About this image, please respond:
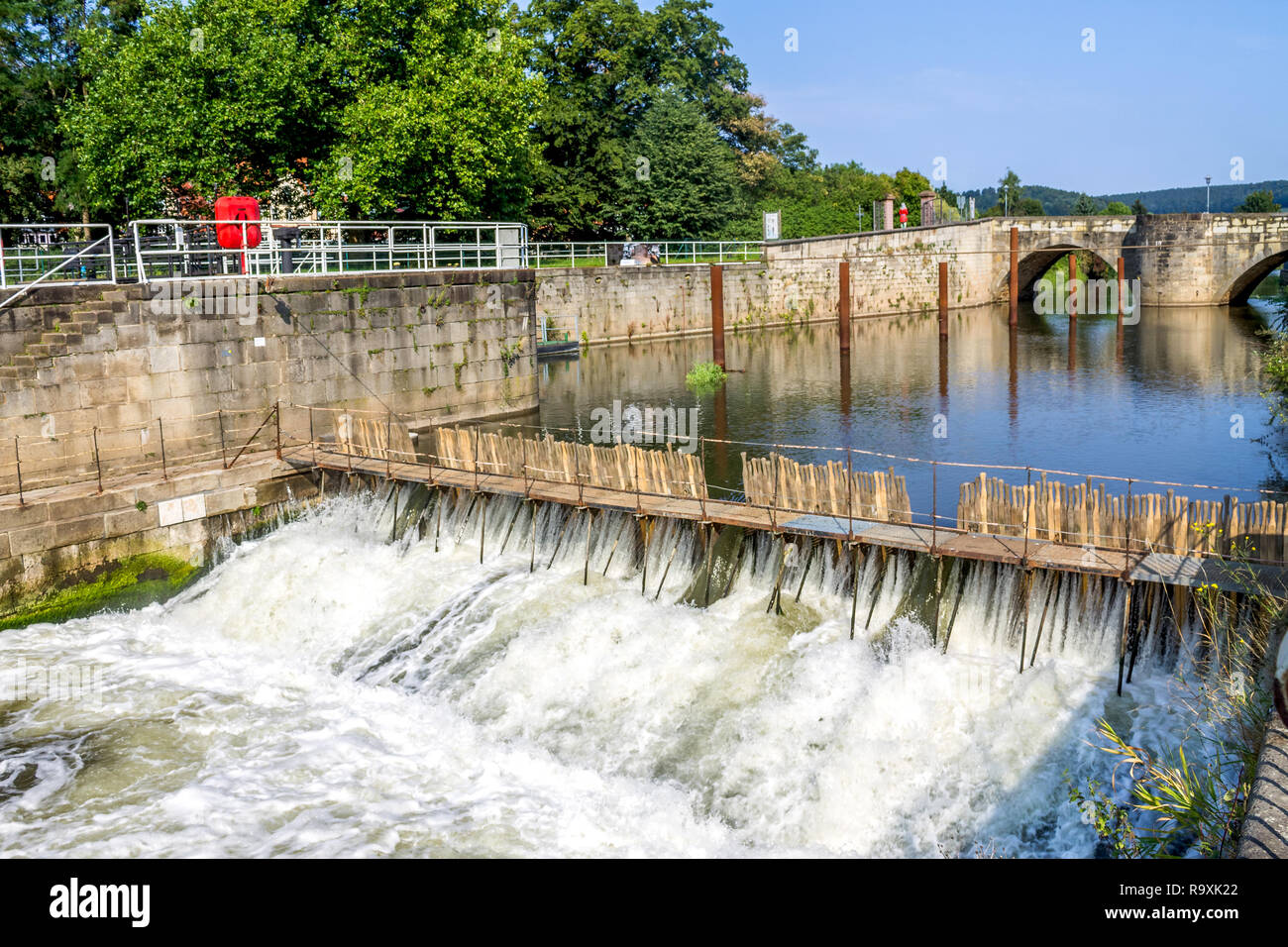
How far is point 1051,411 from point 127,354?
22.1 meters

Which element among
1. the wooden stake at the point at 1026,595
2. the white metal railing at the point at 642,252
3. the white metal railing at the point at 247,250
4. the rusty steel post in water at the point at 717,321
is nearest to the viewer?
the wooden stake at the point at 1026,595

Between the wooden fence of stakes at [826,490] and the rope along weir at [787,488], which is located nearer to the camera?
the rope along weir at [787,488]

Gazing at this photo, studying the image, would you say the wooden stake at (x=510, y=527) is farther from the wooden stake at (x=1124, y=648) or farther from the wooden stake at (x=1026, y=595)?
the wooden stake at (x=1124, y=648)

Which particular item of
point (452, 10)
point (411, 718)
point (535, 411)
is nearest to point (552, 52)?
point (452, 10)

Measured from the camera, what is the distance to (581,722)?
1398 cm

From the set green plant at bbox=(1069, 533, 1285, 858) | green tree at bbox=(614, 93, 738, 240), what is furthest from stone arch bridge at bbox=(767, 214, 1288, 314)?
green plant at bbox=(1069, 533, 1285, 858)

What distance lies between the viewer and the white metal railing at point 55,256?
20.3 m

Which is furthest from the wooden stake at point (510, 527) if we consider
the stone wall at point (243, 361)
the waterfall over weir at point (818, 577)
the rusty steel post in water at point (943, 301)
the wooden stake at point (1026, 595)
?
the rusty steel post in water at point (943, 301)

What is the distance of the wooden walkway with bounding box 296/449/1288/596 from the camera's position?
12477 mm

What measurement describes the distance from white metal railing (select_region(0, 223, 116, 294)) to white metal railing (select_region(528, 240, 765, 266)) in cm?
1827

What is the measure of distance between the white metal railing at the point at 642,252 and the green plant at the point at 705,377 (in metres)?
11.5

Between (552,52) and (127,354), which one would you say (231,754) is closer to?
(127,354)

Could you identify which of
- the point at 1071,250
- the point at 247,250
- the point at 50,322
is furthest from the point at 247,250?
the point at 1071,250

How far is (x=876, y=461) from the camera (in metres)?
23.5
